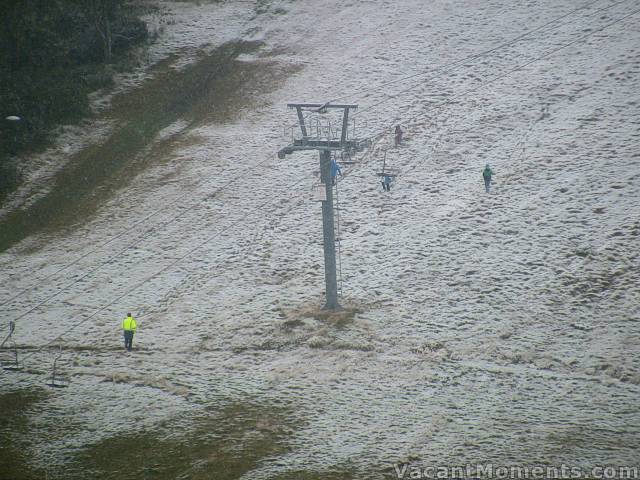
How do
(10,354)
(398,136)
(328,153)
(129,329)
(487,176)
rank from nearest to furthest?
(129,329)
(328,153)
(10,354)
(487,176)
(398,136)

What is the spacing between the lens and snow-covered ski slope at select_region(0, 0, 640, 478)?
21578mm

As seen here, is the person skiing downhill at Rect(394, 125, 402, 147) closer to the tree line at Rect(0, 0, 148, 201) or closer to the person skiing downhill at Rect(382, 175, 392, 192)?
the person skiing downhill at Rect(382, 175, 392, 192)

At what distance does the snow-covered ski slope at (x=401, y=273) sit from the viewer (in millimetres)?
21578

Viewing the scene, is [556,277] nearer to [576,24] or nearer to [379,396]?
[379,396]

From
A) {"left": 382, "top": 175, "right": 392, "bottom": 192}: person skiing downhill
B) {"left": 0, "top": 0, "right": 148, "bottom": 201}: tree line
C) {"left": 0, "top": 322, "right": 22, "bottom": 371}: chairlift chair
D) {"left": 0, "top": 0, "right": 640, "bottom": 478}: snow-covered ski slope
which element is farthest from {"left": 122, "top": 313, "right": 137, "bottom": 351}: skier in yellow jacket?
{"left": 0, "top": 0, "right": 148, "bottom": 201}: tree line

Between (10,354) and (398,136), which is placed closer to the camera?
(10,354)

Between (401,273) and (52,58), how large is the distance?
31.9 meters

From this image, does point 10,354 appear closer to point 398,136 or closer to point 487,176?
point 487,176

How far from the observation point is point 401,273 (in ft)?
100.0

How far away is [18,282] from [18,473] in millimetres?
14710

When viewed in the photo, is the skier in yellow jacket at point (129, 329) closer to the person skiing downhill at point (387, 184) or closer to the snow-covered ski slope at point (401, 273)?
the snow-covered ski slope at point (401, 273)

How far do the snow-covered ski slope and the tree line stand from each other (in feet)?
27.5

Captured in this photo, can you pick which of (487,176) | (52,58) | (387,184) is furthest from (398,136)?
(52,58)

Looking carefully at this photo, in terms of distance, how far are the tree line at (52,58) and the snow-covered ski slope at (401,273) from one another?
8.37 meters
